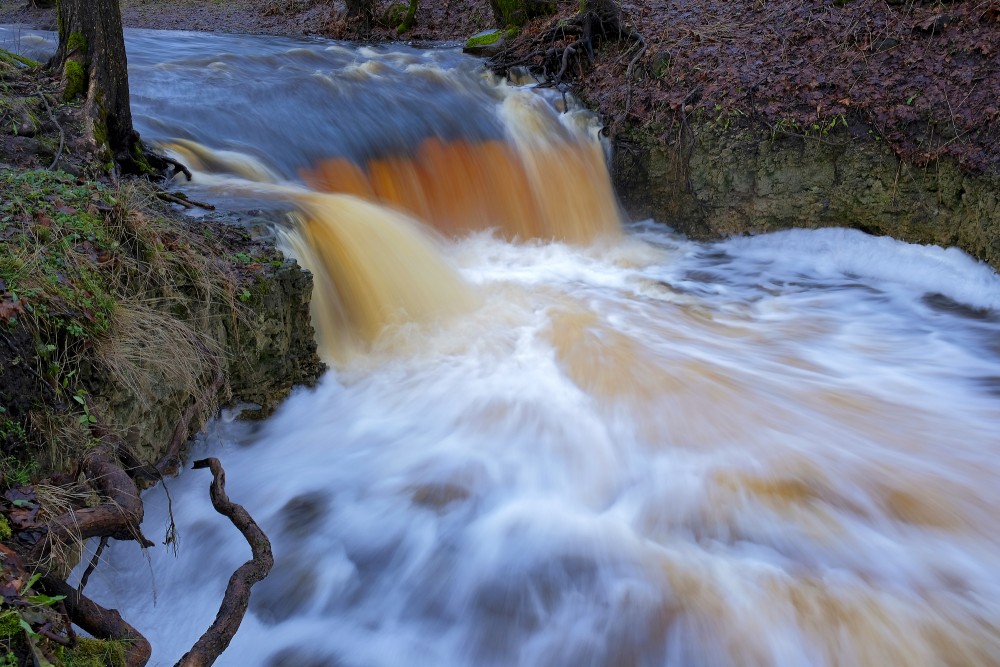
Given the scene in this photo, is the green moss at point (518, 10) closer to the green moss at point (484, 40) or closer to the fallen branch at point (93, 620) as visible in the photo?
the green moss at point (484, 40)

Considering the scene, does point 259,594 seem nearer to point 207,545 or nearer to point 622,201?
point 207,545

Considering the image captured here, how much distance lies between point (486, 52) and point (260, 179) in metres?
5.11

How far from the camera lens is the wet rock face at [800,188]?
712cm

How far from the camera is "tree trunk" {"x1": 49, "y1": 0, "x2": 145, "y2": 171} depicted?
5500 mm

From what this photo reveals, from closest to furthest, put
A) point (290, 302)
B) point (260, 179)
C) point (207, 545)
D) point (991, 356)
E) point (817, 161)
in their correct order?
point (207, 545), point (290, 302), point (991, 356), point (260, 179), point (817, 161)

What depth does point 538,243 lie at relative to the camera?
846 centimetres

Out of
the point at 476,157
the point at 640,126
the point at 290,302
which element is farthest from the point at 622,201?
the point at 290,302

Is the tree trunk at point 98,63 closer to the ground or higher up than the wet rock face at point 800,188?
higher up

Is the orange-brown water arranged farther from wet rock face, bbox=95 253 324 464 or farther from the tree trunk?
wet rock face, bbox=95 253 324 464

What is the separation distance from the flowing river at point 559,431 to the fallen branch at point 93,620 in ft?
2.67

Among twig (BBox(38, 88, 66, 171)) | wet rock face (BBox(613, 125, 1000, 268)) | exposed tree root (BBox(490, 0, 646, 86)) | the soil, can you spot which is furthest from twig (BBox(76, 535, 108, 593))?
exposed tree root (BBox(490, 0, 646, 86))

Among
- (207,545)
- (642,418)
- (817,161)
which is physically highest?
(817,161)

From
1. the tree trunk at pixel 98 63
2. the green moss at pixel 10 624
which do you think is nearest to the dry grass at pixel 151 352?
the green moss at pixel 10 624

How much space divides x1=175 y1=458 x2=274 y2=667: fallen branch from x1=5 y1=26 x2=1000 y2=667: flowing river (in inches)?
29.7
